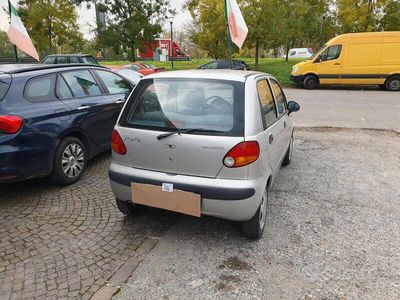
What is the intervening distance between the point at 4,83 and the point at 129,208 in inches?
81.4

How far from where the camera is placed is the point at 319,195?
420 centimetres

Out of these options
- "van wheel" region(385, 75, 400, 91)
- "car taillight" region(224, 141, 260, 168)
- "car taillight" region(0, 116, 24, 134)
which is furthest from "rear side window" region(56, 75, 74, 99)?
"van wheel" region(385, 75, 400, 91)

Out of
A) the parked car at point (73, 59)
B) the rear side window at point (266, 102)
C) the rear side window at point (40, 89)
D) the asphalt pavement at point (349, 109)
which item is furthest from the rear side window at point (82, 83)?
the parked car at point (73, 59)

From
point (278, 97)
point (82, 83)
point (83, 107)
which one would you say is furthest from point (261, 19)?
point (83, 107)

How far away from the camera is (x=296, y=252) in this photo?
9.86 feet

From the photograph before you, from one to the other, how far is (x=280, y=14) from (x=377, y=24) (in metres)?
6.28

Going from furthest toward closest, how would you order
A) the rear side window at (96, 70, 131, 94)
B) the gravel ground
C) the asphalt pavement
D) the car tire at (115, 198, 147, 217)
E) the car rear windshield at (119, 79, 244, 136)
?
the asphalt pavement
the rear side window at (96, 70, 131, 94)
the car tire at (115, 198, 147, 217)
the car rear windshield at (119, 79, 244, 136)
the gravel ground

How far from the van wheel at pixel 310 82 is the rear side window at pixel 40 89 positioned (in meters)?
13.9

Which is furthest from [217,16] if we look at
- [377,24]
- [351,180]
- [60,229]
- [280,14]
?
[60,229]

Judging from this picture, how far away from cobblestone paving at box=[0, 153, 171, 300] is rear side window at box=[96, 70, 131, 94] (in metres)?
Answer: 1.80

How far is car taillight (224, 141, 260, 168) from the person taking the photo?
2.73 m

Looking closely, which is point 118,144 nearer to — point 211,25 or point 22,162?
point 22,162

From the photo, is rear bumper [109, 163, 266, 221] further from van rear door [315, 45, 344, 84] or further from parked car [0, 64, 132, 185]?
van rear door [315, 45, 344, 84]

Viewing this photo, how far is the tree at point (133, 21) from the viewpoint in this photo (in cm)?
1892
